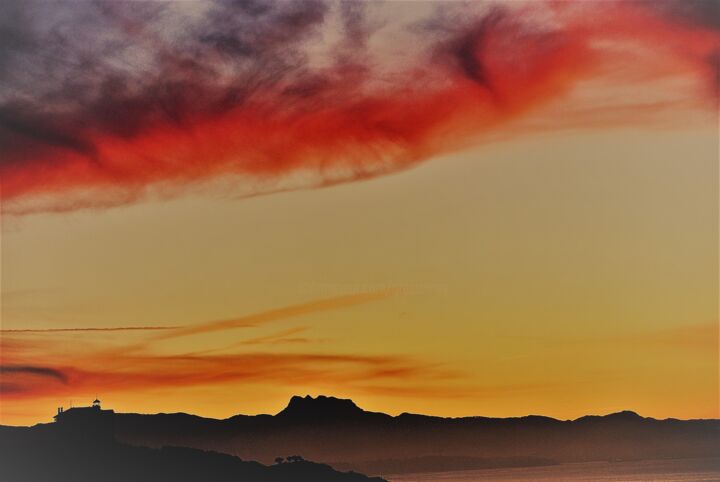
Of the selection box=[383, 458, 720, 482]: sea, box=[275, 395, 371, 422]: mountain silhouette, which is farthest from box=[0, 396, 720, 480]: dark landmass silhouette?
box=[383, 458, 720, 482]: sea

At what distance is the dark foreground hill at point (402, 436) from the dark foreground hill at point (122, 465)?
0.16 metres

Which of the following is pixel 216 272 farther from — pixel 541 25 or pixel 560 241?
pixel 541 25

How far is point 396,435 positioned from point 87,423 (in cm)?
323

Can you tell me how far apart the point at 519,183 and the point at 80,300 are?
4.39 metres

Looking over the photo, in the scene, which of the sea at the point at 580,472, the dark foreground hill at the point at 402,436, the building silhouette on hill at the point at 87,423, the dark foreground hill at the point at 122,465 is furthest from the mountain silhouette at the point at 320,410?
the building silhouette on hill at the point at 87,423

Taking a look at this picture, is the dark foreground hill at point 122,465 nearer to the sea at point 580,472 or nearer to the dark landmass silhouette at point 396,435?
the dark landmass silhouette at point 396,435

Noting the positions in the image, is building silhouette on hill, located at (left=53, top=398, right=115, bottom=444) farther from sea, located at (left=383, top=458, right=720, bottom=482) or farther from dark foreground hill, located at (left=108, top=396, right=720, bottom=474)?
sea, located at (left=383, top=458, right=720, bottom=482)

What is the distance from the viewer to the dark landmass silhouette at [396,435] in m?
9.17

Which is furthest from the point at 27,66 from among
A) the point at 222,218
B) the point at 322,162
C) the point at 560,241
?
the point at 560,241

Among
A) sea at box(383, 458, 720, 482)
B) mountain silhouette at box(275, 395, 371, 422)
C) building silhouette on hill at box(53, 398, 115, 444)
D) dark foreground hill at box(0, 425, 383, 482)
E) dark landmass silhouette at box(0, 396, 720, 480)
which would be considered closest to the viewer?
building silhouette on hill at box(53, 398, 115, 444)

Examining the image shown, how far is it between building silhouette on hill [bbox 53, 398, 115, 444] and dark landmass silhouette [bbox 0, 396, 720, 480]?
0.10 meters

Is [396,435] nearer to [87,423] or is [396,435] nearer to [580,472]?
[580,472]

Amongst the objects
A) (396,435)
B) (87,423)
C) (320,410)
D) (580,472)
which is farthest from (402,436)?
(87,423)

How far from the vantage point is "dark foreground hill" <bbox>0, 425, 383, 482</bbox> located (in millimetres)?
8938
